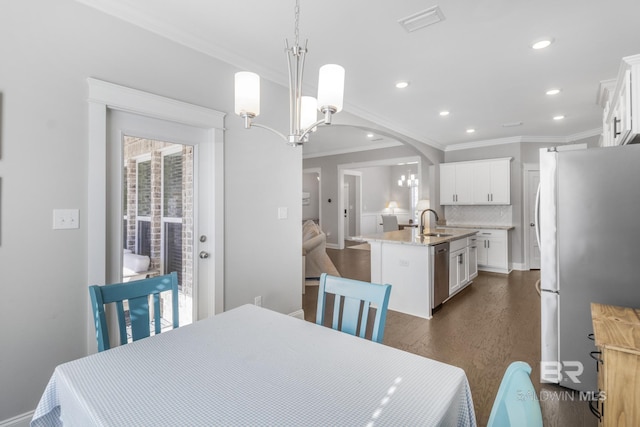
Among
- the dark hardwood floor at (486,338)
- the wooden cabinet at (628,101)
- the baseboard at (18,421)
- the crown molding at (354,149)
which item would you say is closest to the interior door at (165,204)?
the baseboard at (18,421)

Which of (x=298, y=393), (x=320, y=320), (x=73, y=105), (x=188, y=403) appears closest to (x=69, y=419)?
(x=188, y=403)

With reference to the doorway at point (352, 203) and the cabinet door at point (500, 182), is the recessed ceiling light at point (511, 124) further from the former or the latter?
the doorway at point (352, 203)

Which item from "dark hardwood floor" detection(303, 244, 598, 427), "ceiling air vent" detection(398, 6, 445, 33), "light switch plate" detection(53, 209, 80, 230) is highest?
"ceiling air vent" detection(398, 6, 445, 33)

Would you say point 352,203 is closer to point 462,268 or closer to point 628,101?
point 462,268

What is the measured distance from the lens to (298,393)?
97 cm

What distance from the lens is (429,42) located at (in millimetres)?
2588

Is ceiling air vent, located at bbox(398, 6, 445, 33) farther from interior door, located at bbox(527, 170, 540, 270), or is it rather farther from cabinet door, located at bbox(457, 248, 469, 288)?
interior door, located at bbox(527, 170, 540, 270)

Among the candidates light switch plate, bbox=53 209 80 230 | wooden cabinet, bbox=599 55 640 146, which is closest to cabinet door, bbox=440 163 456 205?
wooden cabinet, bbox=599 55 640 146

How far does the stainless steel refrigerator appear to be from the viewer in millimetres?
1914

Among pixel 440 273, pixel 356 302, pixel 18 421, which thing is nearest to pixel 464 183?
pixel 440 273

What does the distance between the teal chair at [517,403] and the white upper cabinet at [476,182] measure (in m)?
6.20

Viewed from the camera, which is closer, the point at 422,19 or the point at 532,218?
the point at 422,19

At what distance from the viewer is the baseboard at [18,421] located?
1.70 metres

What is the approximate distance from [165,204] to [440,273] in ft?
10.0
